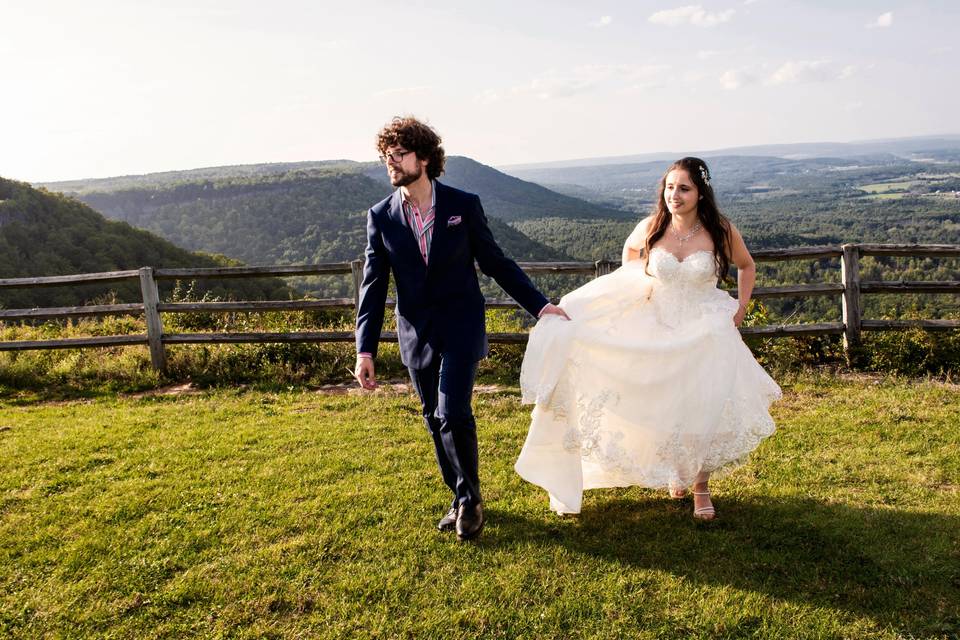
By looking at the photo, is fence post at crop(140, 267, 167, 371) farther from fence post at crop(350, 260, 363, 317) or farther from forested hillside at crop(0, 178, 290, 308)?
forested hillside at crop(0, 178, 290, 308)

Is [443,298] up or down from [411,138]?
down

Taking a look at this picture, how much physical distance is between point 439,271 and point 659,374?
137 cm

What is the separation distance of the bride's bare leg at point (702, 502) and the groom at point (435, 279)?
1.30 metres

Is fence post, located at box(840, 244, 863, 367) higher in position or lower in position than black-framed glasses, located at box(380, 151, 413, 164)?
lower

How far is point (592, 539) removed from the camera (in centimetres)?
380

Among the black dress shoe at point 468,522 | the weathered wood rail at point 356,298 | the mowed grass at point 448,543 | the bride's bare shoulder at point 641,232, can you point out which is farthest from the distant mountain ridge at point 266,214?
the black dress shoe at point 468,522

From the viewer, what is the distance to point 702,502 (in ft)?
13.1

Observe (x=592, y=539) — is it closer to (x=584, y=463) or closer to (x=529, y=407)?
(x=584, y=463)

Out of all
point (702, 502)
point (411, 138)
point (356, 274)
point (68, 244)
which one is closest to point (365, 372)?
point (411, 138)

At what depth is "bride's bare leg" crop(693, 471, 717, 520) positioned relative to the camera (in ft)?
13.0

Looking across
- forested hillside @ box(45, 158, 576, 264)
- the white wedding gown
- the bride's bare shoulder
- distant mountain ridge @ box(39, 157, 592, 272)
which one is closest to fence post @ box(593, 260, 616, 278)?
the bride's bare shoulder

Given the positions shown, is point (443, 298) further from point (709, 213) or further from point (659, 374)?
point (709, 213)

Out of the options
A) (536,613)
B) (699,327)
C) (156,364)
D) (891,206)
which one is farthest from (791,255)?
(891,206)

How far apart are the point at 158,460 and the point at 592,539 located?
11.5ft
